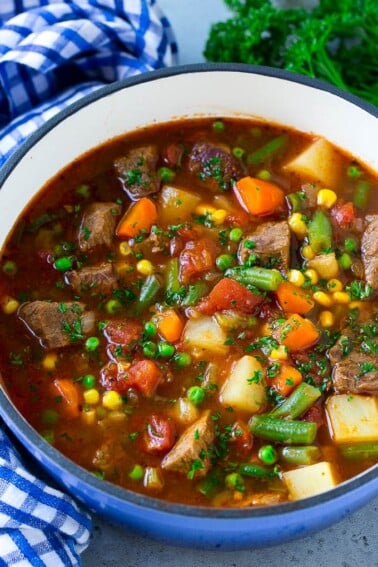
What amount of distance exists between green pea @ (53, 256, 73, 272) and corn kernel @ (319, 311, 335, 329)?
4.42 ft

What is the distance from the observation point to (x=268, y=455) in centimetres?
399

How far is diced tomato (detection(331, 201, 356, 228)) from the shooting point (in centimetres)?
481

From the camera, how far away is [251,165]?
200 inches

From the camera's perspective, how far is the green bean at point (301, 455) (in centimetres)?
402

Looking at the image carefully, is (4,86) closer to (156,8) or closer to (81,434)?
(156,8)

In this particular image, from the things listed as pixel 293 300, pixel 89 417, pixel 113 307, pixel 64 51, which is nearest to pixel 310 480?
pixel 293 300

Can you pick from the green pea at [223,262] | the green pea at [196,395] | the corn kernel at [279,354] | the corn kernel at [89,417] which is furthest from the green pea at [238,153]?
the corn kernel at [89,417]

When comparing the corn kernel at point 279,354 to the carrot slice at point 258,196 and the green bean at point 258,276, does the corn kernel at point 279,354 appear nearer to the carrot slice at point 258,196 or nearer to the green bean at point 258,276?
the green bean at point 258,276

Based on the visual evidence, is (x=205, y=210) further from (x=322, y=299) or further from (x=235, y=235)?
(x=322, y=299)

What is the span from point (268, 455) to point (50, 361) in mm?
1175

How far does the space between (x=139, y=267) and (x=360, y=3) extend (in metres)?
2.59

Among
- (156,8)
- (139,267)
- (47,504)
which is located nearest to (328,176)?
(139,267)

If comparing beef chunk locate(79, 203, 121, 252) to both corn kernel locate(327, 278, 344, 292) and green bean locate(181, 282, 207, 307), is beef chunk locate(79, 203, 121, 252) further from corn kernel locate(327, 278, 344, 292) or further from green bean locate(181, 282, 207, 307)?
corn kernel locate(327, 278, 344, 292)

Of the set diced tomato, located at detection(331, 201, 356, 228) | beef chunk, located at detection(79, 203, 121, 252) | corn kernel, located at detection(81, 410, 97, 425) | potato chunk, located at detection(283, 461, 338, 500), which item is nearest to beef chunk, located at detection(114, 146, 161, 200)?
beef chunk, located at detection(79, 203, 121, 252)
